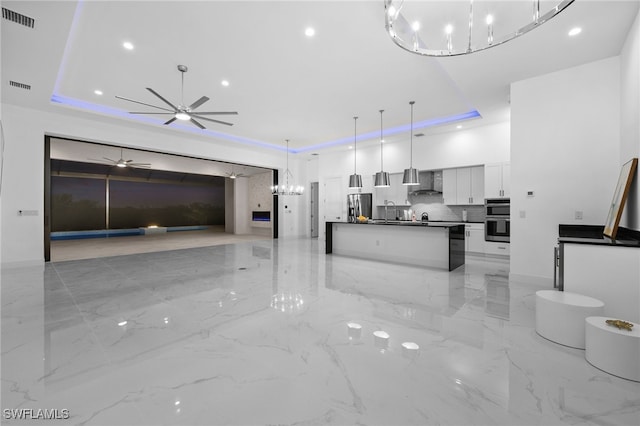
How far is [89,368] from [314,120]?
6184 mm

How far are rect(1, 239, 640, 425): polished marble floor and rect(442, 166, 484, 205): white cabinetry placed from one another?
3.57 metres

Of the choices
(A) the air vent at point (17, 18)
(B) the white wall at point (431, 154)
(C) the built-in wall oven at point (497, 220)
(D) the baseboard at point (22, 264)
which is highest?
(A) the air vent at point (17, 18)

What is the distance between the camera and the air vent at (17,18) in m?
2.90

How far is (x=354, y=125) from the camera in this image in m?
7.29

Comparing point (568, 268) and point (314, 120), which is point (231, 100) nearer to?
point (314, 120)

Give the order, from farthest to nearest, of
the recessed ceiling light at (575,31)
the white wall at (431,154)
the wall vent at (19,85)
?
the white wall at (431,154)
the wall vent at (19,85)
the recessed ceiling light at (575,31)

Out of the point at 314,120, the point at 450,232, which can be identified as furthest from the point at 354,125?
the point at 450,232

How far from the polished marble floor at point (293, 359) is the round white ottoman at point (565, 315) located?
0.10 meters

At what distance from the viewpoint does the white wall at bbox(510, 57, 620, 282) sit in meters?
3.81

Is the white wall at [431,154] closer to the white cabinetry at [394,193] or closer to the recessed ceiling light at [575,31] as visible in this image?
the white cabinetry at [394,193]

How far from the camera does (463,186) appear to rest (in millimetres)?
7215

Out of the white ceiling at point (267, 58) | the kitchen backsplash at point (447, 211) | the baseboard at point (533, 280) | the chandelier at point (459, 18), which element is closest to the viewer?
the chandelier at point (459, 18)

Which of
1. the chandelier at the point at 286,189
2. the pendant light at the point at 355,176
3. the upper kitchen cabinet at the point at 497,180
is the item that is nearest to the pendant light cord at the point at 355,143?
the pendant light at the point at 355,176

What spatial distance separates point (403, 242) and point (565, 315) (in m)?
3.47
